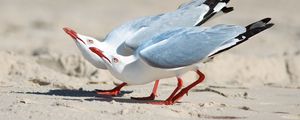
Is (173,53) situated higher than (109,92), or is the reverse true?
(173,53)

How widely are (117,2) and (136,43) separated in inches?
421

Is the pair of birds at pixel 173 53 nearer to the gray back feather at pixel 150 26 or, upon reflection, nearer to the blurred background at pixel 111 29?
the gray back feather at pixel 150 26

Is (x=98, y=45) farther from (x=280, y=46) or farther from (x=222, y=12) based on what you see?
(x=280, y=46)

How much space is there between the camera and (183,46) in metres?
7.69

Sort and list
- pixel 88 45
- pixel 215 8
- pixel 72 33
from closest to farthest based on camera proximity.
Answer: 1. pixel 72 33
2. pixel 88 45
3. pixel 215 8

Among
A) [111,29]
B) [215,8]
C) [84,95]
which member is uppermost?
[111,29]

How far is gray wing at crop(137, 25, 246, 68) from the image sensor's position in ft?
24.7

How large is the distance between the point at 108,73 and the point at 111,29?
498 centimetres

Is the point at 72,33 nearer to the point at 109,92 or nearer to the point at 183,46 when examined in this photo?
the point at 109,92

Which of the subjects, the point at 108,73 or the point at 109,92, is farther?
the point at 108,73

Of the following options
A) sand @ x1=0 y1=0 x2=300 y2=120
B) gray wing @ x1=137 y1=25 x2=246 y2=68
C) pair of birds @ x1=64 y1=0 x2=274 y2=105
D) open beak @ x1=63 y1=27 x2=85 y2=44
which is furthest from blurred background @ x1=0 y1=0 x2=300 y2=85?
gray wing @ x1=137 y1=25 x2=246 y2=68

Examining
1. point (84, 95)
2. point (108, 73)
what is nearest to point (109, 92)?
point (84, 95)

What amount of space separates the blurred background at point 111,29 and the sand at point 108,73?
14mm

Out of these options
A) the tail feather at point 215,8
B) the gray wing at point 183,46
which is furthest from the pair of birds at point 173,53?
the tail feather at point 215,8
